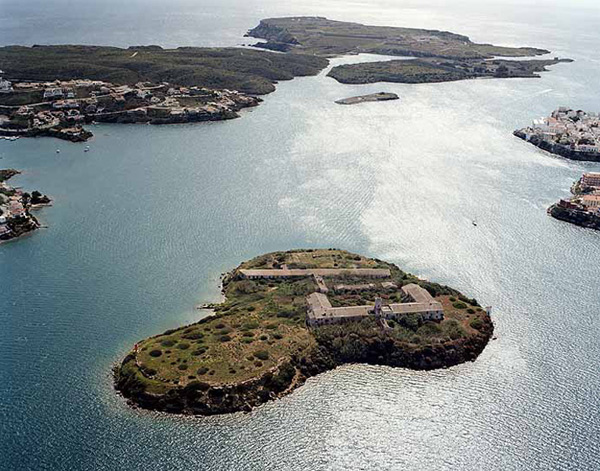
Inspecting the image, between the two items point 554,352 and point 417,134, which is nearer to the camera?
point 554,352

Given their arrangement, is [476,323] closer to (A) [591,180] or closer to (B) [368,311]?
(B) [368,311]

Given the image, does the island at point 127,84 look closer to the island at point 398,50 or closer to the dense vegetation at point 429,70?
the dense vegetation at point 429,70

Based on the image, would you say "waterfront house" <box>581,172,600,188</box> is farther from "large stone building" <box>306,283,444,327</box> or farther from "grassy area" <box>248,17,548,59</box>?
"grassy area" <box>248,17,548,59</box>

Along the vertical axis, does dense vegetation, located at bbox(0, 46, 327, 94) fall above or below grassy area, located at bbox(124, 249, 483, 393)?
above

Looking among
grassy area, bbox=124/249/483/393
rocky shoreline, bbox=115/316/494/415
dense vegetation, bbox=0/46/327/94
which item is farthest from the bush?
dense vegetation, bbox=0/46/327/94

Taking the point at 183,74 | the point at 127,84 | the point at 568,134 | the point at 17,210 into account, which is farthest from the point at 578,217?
the point at 127,84

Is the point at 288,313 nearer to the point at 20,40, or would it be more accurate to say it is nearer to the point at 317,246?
the point at 317,246

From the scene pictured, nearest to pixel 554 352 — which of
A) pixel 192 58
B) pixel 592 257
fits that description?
pixel 592 257
